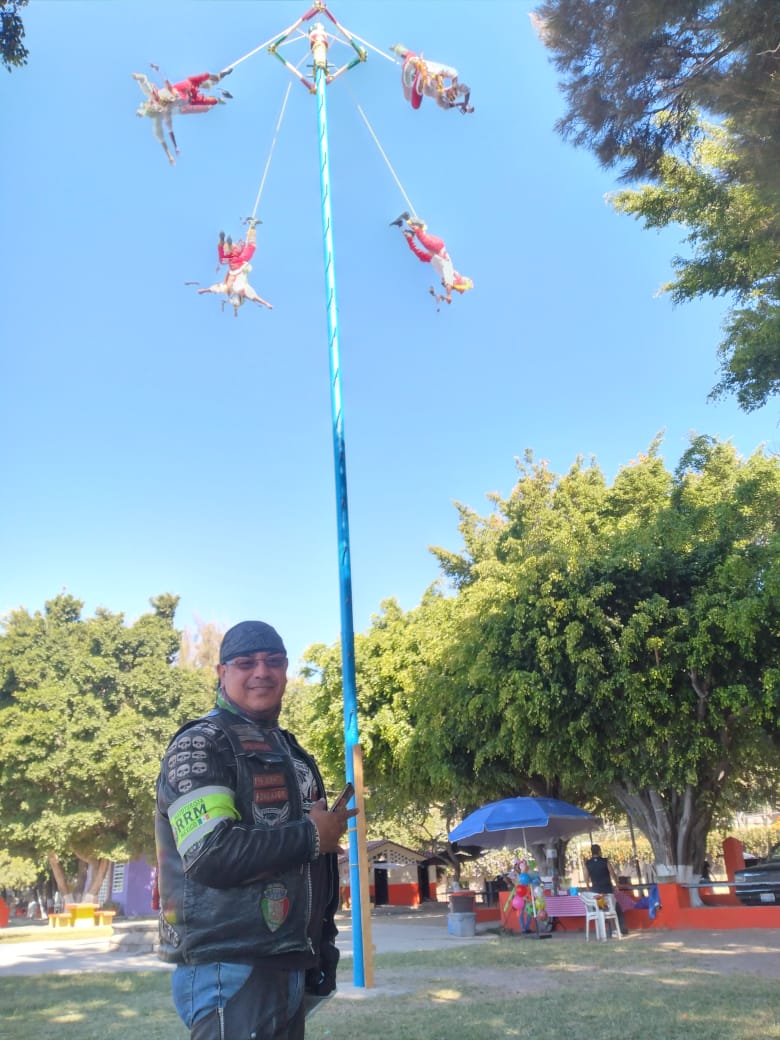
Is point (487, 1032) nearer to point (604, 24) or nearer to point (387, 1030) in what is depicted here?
point (387, 1030)

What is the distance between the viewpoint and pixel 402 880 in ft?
109

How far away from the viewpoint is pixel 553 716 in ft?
50.1

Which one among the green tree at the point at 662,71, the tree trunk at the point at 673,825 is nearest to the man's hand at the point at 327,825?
the green tree at the point at 662,71

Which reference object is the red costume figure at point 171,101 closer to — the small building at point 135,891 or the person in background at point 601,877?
the person in background at point 601,877

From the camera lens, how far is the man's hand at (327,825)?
7.52ft

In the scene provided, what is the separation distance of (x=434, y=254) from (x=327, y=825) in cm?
958

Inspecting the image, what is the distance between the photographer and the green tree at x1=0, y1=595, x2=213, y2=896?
24.9m

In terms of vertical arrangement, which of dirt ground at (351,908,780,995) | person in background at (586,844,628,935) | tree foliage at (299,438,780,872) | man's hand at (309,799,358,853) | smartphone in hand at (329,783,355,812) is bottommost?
dirt ground at (351,908,780,995)

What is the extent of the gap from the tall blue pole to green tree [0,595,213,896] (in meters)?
17.9

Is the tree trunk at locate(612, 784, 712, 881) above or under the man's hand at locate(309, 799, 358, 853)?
under

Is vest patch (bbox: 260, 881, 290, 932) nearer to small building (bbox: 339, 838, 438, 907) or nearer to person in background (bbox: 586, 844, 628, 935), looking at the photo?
person in background (bbox: 586, 844, 628, 935)

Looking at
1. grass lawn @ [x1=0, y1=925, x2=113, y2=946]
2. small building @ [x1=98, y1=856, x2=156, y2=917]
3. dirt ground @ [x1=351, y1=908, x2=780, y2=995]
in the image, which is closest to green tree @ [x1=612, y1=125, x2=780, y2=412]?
dirt ground @ [x1=351, y1=908, x2=780, y2=995]

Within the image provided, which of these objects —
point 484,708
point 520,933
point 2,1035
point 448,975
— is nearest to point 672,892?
point 520,933

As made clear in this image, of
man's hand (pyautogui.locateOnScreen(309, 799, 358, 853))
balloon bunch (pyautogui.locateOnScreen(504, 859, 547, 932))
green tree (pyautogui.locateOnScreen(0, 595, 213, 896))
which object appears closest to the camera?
man's hand (pyautogui.locateOnScreen(309, 799, 358, 853))
